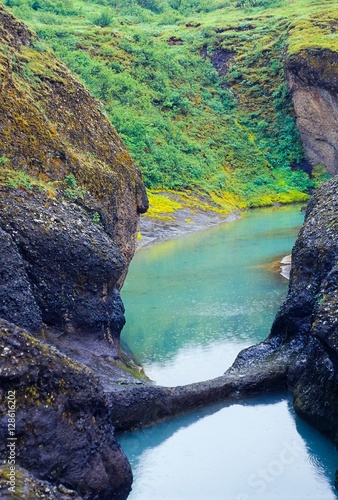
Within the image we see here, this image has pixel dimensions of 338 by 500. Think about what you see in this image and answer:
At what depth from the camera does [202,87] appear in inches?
3263

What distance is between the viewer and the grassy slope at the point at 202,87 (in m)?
63.4

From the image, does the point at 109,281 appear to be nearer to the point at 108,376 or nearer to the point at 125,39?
the point at 108,376

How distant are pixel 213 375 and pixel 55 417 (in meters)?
9.37

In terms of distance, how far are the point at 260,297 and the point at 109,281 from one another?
436 inches

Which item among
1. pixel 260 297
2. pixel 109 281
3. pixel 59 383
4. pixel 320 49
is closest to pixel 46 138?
pixel 109 281

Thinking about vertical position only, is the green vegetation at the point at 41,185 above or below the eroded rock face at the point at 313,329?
above

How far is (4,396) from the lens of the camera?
889 cm

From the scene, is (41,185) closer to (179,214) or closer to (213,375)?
(213,375)

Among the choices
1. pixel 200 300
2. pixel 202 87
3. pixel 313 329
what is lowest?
pixel 200 300

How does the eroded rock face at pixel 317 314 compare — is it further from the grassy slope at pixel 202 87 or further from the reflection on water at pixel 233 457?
the grassy slope at pixel 202 87

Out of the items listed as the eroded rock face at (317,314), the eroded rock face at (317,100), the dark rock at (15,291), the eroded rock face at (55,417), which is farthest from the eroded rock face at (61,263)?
the eroded rock face at (317,100)

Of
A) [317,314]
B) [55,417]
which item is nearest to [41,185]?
[317,314]

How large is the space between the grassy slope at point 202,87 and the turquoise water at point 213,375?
19728 millimetres

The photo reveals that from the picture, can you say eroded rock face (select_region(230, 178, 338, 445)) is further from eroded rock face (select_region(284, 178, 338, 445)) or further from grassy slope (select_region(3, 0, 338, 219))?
grassy slope (select_region(3, 0, 338, 219))
